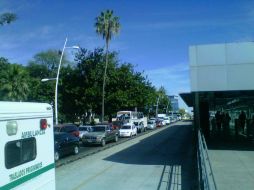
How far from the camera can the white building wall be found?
19.4m

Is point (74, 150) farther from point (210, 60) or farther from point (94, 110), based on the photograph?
point (94, 110)

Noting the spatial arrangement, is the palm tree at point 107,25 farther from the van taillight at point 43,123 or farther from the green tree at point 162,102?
the green tree at point 162,102

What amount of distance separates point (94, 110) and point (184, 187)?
46.9 meters

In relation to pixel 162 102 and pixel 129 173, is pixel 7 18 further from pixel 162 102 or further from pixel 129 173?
pixel 162 102

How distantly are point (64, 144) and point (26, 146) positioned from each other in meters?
15.6

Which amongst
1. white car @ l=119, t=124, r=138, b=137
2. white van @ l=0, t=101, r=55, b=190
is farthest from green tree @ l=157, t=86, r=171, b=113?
white van @ l=0, t=101, r=55, b=190

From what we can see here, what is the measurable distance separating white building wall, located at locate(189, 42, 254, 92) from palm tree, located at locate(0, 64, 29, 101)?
24.6 metres

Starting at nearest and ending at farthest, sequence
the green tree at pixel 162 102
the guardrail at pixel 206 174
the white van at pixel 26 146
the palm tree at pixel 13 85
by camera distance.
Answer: the white van at pixel 26 146 → the guardrail at pixel 206 174 → the palm tree at pixel 13 85 → the green tree at pixel 162 102

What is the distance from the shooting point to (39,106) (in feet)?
28.7

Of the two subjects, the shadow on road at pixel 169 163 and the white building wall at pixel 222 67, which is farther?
the white building wall at pixel 222 67

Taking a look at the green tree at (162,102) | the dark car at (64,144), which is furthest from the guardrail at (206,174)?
the green tree at (162,102)

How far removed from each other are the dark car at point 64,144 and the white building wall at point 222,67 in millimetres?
7627

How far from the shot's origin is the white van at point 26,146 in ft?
22.6

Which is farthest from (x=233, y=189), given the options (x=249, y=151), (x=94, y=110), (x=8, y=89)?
(x=94, y=110)
